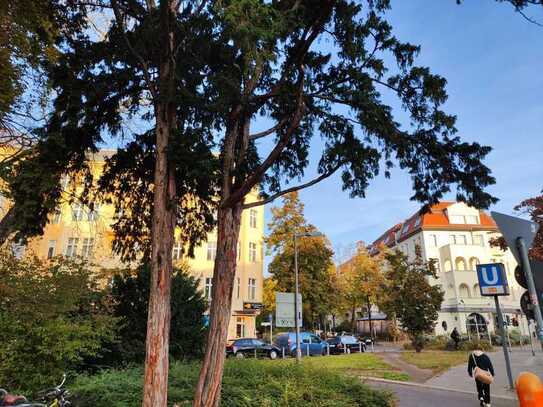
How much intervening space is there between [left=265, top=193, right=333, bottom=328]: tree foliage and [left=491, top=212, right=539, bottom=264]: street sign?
3132cm

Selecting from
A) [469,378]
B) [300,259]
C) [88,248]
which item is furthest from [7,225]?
[300,259]

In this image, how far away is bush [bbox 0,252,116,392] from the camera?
8305 millimetres

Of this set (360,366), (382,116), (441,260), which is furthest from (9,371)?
(441,260)

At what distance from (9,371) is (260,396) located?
516 cm

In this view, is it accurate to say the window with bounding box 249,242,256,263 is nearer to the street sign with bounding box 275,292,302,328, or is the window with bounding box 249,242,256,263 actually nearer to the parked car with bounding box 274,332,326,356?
the parked car with bounding box 274,332,326,356

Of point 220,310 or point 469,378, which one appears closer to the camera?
point 220,310

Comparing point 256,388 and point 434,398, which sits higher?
point 256,388

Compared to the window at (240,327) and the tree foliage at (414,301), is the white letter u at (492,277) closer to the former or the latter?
the tree foliage at (414,301)

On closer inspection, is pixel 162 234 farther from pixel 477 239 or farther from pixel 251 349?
pixel 477 239

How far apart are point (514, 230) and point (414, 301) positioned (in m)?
21.7

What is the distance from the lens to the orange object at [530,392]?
407 centimetres

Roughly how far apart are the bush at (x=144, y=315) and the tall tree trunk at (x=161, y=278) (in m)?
5.09

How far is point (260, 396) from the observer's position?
7984mm

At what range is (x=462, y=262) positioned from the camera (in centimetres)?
4738
